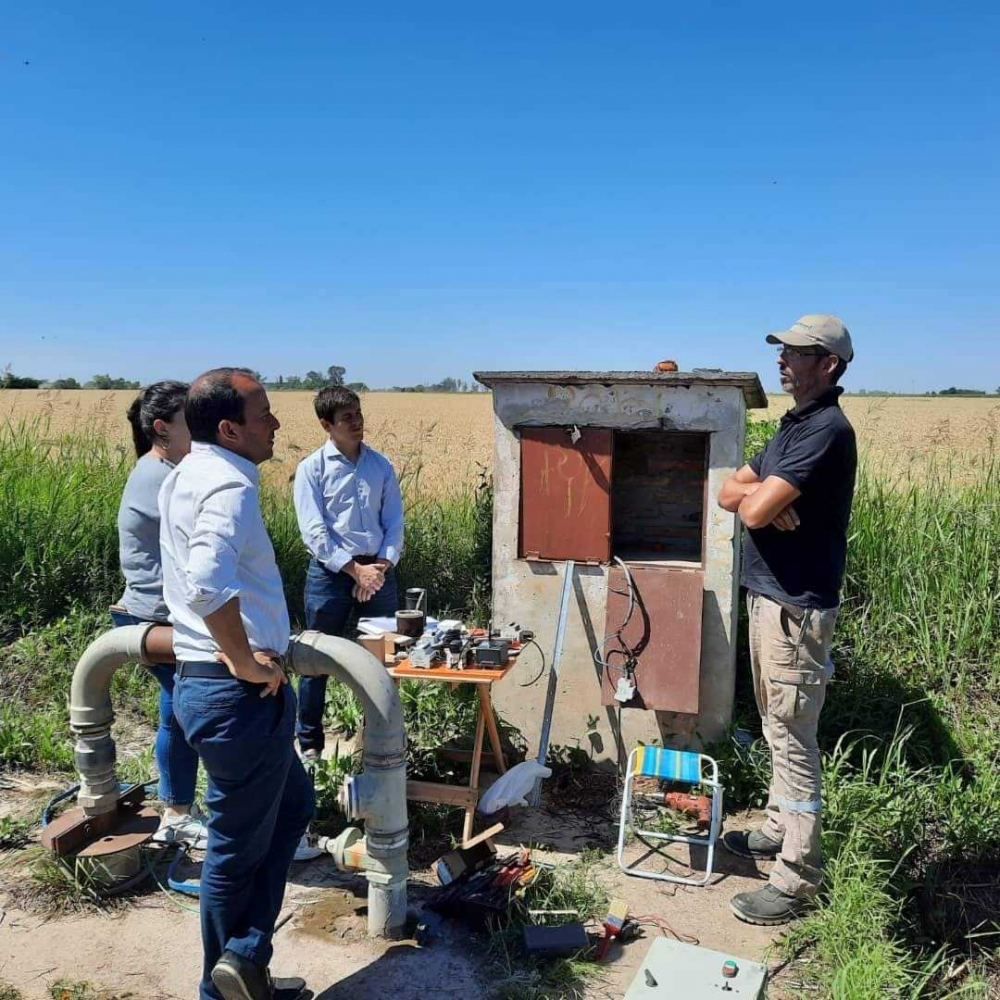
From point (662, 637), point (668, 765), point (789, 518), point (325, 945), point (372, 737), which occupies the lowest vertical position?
point (325, 945)

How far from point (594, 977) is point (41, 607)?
5.58 meters

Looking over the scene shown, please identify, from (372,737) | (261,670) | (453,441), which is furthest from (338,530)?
(453,441)

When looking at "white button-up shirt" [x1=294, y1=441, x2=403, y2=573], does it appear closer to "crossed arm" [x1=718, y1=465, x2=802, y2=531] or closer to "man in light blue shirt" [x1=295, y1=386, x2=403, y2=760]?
"man in light blue shirt" [x1=295, y1=386, x2=403, y2=760]

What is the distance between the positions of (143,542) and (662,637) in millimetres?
2914

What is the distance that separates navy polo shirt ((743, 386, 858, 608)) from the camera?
11.5 ft

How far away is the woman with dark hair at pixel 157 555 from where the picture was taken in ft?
12.7

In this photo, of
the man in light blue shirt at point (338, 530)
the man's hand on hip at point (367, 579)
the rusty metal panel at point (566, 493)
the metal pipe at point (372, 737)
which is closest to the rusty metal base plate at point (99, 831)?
the metal pipe at point (372, 737)

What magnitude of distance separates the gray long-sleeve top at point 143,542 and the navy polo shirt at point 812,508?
2739mm

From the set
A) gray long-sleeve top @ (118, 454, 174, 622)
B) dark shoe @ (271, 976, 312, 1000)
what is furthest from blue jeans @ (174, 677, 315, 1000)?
gray long-sleeve top @ (118, 454, 174, 622)

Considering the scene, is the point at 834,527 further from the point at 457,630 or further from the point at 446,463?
the point at 446,463

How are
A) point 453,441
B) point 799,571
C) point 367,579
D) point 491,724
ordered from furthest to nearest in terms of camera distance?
point 453,441, point 367,579, point 491,724, point 799,571

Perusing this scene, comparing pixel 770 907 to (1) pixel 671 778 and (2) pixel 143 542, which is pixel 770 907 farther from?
(2) pixel 143 542

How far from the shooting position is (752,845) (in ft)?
14.1

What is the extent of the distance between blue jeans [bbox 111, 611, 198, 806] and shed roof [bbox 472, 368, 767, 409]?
2.45 m
